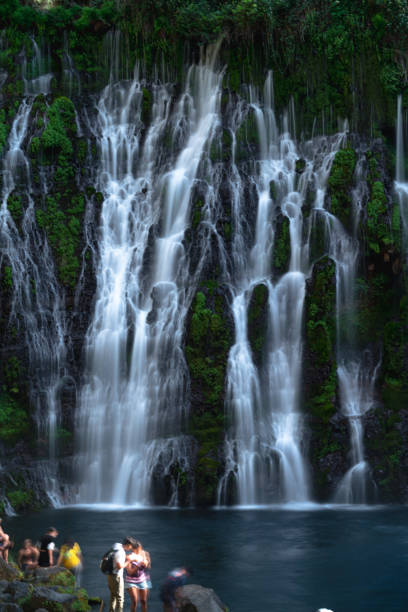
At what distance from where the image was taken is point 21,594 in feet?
38.4

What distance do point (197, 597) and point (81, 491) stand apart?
13309mm

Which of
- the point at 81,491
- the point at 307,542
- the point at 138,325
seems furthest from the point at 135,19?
the point at 307,542

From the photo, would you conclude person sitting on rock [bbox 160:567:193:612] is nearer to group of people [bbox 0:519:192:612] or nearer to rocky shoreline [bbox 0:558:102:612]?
group of people [bbox 0:519:192:612]

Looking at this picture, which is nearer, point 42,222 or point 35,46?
point 42,222

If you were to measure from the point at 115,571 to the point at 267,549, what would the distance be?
6497 millimetres

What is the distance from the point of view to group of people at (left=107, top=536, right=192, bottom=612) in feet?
35.3

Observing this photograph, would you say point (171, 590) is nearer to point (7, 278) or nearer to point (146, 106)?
point (7, 278)

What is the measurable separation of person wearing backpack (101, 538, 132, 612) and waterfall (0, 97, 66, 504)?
13.2 metres

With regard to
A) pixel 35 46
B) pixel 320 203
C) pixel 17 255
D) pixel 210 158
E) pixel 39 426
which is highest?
pixel 35 46

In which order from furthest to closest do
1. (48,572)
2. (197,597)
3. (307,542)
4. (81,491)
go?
(81,491) → (307,542) → (48,572) → (197,597)

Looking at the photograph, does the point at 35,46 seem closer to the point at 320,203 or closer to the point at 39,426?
A: the point at 320,203

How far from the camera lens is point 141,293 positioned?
27328 mm

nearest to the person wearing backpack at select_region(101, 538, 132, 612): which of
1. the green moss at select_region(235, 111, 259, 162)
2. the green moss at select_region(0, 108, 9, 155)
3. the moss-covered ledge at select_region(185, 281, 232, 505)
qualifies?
the moss-covered ledge at select_region(185, 281, 232, 505)

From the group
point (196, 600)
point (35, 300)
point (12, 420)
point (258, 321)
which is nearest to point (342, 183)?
point (258, 321)
